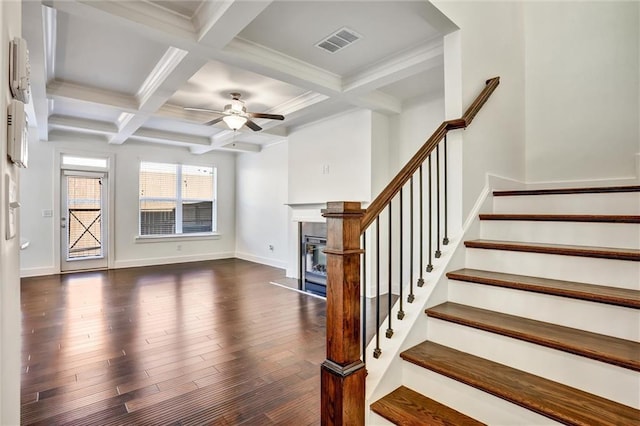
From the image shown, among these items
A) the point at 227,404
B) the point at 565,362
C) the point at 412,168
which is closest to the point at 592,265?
the point at 565,362

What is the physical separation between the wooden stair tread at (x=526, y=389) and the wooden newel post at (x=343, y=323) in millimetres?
361

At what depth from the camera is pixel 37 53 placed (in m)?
2.74

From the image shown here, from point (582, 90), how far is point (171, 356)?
423cm

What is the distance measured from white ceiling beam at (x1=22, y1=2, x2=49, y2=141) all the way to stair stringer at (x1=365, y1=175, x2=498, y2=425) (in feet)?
9.94

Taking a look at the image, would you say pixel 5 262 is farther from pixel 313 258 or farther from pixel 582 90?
pixel 313 258

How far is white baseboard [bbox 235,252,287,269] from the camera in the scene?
6766 millimetres

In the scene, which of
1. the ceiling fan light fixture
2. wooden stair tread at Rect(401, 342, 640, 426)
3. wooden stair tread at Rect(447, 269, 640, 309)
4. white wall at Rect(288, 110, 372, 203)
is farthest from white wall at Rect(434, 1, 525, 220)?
the ceiling fan light fixture

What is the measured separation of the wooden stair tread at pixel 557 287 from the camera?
1436 millimetres

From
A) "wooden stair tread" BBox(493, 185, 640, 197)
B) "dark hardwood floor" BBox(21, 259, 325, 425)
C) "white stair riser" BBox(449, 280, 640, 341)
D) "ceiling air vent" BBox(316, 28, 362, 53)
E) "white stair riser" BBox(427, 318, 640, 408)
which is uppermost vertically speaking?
"ceiling air vent" BBox(316, 28, 362, 53)

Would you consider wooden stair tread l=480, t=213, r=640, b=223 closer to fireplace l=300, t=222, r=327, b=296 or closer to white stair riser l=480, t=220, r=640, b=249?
white stair riser l=480, t=220, r=640, b=249

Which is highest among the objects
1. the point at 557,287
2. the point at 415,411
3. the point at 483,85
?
the point at 483,85

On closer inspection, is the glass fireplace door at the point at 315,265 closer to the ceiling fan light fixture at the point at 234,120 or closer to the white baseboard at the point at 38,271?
the ceiling fan light fixture at the point at 234,120

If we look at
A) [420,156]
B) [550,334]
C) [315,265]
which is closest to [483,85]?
[420,156]

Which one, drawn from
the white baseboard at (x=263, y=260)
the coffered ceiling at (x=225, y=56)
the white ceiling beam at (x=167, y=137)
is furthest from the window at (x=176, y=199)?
the coffered ceiling at (x=225, y=56)
